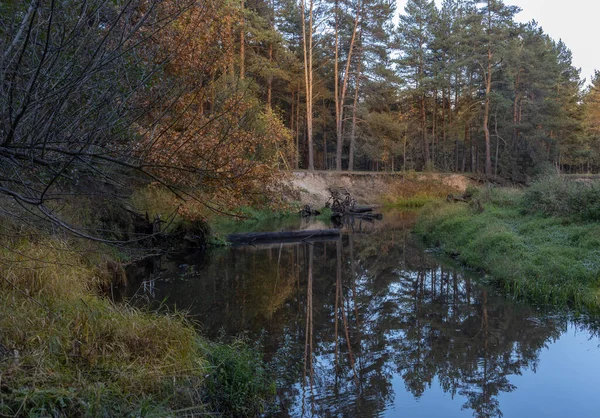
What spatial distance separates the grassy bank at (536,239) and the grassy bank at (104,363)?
7.73 metres

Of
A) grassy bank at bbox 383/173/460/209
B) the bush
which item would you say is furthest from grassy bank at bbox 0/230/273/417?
grassy bank at bbox 383/173/460/209

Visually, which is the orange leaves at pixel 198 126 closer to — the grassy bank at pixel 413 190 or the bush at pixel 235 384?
the bush at pixel 235 384

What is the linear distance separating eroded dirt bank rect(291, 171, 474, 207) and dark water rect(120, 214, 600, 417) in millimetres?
20102

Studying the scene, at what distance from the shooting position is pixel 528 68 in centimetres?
4444

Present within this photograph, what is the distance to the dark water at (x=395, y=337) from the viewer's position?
6.98 metres

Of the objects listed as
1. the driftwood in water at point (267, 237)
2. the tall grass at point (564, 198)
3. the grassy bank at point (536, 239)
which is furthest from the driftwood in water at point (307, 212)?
the tall grass at point (564, 198)

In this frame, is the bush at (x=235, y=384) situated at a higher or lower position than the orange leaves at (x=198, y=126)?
lower

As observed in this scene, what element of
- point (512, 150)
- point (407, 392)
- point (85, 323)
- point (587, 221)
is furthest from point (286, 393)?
point (512, 150)

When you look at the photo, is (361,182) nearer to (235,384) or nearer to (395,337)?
(395,337)

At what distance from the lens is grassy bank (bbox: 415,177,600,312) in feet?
37.4

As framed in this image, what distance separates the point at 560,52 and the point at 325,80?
1285 inches

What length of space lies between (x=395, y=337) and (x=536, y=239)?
7.57 m

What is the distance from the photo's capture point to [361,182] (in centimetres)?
4041

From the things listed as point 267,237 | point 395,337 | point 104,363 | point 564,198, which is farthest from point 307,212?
point 104,363
